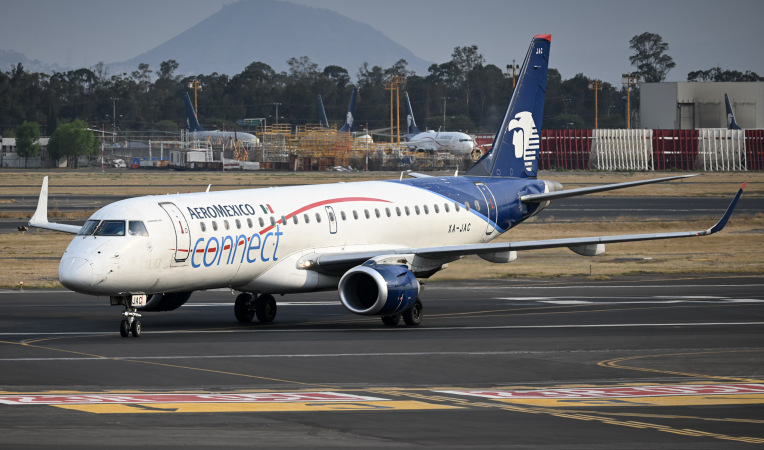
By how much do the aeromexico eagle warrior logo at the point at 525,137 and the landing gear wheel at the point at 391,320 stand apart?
41.5 feet

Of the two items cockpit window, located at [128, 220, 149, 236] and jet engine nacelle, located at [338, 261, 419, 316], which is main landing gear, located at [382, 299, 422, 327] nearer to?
jet engine nacelle, located at [338, 261, 419, 316]

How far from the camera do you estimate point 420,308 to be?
110 ft

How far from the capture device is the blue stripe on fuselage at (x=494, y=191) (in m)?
39.7

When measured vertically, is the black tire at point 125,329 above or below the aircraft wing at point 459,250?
below

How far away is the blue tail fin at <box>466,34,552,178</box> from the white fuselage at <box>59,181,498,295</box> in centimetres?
467

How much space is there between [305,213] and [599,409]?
52.3 ft

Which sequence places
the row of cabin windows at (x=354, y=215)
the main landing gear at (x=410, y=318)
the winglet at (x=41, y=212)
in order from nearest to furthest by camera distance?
the row of cabin windows at (x=354, y=215)
the main landing gear at (x=410, y=318)
the winglet at (x=41, y=212)

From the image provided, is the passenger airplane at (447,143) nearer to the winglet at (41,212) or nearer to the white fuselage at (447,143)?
the white fuselage at (447,143)

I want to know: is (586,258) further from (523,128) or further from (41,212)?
(41,212)

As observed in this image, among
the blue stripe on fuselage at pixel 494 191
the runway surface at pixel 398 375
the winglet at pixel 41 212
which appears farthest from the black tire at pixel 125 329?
the blue stripe on fuselage at pixel 494 191

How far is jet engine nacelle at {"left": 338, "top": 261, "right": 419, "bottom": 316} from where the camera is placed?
31.5 metres

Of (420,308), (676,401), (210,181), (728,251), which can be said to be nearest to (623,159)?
(210,181)

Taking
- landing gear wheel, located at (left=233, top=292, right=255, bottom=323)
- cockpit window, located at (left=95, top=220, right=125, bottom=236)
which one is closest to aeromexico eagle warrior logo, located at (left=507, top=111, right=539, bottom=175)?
landing gear wheel, located at (left=233, top=292, right=255, bottom=323)

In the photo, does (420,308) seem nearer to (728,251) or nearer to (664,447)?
(664,447)
